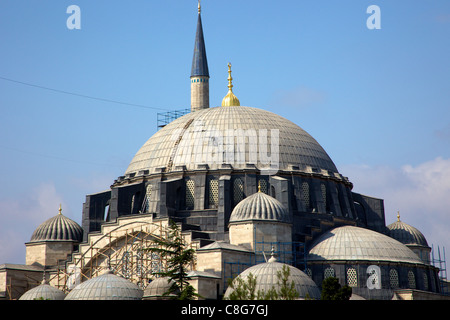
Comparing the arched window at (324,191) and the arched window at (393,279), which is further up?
the arched window at (324,191)

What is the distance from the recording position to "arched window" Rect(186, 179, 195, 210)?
199 feet

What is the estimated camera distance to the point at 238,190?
60312 millimetres

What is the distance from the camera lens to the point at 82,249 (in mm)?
59781

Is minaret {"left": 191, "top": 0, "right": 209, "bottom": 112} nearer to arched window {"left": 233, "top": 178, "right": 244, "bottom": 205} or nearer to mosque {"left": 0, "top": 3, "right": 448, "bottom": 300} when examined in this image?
mosque {"left": 0, "top": 3, "right": 448, "bottom": 300}

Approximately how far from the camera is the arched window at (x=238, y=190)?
2360 inches

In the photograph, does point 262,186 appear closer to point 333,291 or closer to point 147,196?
point 147,196

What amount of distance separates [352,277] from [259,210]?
6.93m

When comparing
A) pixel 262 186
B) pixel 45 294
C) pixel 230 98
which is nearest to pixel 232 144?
pixel 262 186

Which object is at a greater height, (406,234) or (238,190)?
(238,190)

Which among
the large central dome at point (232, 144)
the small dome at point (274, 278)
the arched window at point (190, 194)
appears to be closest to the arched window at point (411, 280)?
the small dome at point (274, 278)

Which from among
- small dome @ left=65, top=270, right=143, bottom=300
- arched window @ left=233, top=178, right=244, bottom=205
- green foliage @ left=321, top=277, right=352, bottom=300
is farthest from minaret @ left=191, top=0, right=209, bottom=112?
green foliage @ left=321, top=277, right=352, bottom=300

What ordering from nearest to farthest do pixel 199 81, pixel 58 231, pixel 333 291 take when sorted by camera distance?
pixel 333 291
pixel 58 231
pixel 199 81

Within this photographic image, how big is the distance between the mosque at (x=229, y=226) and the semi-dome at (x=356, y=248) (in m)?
0.08

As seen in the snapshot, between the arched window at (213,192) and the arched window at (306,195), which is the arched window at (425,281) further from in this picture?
the arched window at (213,192)
